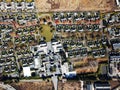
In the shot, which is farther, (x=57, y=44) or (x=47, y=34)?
(x=47, y=34)

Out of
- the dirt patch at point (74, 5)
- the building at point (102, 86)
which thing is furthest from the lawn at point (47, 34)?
the building at point (102, 86)

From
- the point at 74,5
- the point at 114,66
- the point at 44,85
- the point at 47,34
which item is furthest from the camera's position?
the point at 74,5

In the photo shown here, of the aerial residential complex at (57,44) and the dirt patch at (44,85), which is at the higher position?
the aerial residential complex at (57,44)

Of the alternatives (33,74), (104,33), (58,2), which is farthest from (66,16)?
(33,74)

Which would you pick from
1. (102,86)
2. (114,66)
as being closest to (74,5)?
(114,66)

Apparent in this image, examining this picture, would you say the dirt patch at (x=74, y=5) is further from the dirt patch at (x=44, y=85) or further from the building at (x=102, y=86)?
the building at (x=102, y=86)

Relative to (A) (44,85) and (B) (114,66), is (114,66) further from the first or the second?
(A) (44,85)
